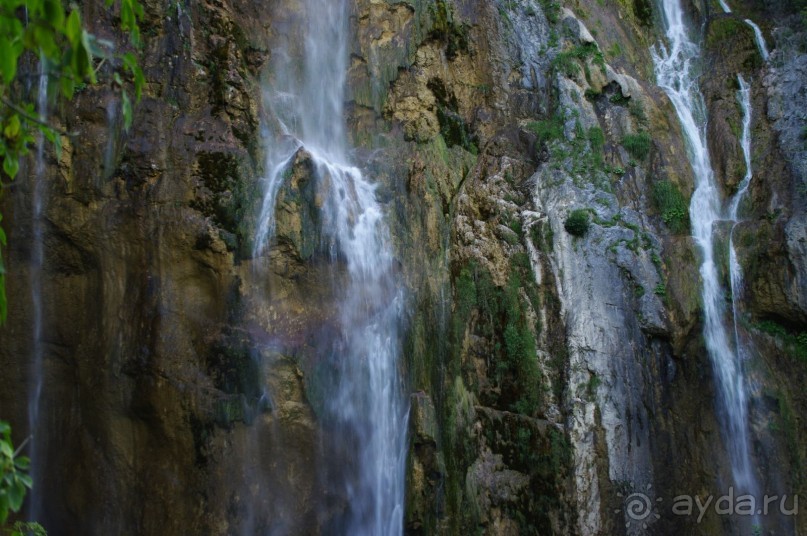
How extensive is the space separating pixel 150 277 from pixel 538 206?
704 centimetres

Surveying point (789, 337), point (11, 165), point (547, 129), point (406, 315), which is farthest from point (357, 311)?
point (11, 165)

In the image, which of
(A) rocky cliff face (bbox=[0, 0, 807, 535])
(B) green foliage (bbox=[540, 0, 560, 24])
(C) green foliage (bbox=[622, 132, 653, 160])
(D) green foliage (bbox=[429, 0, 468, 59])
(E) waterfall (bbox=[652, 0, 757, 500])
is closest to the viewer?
(A) rocky cliff face (bbox=[0, 0, 807, 535])

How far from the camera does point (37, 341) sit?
951 cm

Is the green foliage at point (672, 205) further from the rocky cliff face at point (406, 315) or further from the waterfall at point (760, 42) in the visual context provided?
the waterfall at point (760, 42)

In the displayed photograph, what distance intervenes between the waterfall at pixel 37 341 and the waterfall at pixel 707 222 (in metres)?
10.9

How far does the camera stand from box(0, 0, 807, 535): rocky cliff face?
31.0 feet

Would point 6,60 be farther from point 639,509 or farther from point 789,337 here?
point 789,337

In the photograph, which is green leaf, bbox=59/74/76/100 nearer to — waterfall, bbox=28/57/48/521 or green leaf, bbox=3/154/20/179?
green leaf, bbox=3/154/20/179

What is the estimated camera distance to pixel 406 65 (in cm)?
1345

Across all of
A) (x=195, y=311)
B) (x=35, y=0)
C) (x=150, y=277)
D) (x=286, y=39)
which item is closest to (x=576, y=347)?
(x=195, y=311)

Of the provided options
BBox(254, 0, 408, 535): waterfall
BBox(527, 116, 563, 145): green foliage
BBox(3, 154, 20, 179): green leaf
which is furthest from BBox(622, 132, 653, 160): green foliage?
BBox(3, 154, 20, 179): green leaf

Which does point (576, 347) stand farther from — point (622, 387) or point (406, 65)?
point (406, 65)

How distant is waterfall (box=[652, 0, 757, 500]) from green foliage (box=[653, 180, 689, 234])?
0.24 m

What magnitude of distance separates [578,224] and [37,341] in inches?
361
